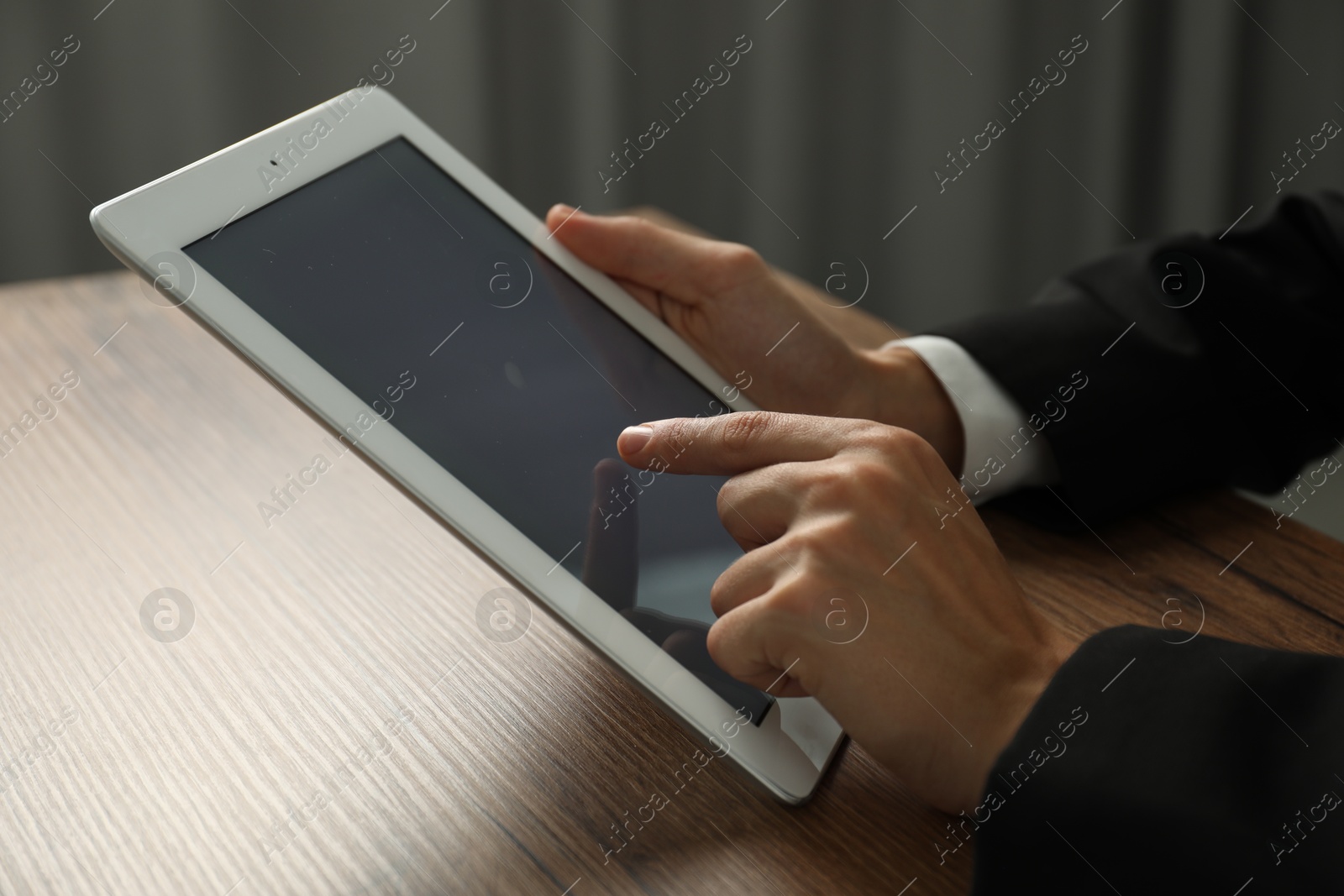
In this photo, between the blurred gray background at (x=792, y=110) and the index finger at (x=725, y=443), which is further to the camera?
the blurred gray background at (x=792, y=110)

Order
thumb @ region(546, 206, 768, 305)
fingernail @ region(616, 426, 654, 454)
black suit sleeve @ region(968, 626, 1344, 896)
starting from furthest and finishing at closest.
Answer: thumb @ region(546, 206, 768, 305) → fingernail @ region(616, 426, 654, 454) → black suit sleeve @ region(968, 626, 1344, 896)

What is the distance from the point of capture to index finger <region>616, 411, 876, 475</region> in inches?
21.4

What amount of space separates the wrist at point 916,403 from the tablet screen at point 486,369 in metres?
0.22

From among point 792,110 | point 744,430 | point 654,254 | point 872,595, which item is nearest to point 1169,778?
point 872,595

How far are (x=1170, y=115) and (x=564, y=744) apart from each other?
2307mm

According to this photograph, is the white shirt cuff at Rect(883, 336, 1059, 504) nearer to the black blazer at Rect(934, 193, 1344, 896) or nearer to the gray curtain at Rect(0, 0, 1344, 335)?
the black blazer at Rect(934, 193, 1344, 896)

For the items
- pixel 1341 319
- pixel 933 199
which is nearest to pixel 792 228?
pixel 933 199

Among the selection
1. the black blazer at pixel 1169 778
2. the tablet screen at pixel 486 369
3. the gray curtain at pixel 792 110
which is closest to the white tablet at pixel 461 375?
the tablet screen at pixel 486 369

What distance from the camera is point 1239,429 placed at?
2.57ft

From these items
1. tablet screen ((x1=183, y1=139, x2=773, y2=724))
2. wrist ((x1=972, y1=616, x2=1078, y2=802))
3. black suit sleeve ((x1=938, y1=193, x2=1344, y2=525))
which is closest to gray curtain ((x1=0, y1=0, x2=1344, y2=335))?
black suit sleeve ((x1=938, y1=193, x2=1344, y2=525))

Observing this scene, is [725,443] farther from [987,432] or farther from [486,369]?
[987,432]

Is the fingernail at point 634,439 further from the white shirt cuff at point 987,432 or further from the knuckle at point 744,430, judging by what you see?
the white shirt cuff at point 987,432

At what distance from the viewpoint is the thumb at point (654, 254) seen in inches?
28.7

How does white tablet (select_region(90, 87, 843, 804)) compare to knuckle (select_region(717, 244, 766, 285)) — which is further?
knuckle (select_region(717, 244, 766, 285))
